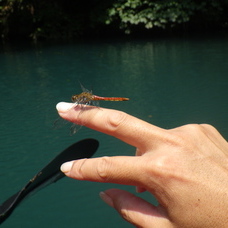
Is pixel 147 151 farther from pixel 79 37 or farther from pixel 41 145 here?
pixel 79 37

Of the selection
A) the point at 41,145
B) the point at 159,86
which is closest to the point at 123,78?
the point at 159,86

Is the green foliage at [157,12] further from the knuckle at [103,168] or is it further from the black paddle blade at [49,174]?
the knuckle at [103,168]

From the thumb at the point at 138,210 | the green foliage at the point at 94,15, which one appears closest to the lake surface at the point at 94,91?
the thumb at the point at 138,210

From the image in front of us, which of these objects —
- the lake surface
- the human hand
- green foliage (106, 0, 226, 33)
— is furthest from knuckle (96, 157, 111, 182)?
green foliage (106, 0, 226, 33)

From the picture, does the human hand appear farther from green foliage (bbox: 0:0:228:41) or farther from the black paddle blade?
green foliage (bbox: 0:0:228:41)

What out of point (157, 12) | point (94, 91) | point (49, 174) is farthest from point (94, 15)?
point (49, 174)

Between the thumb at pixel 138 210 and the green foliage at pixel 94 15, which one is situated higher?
the green foliage at pixel 94 15

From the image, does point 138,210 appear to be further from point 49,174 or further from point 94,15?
point 94,15
